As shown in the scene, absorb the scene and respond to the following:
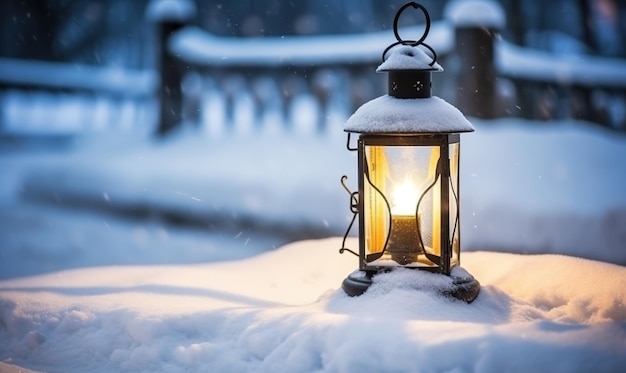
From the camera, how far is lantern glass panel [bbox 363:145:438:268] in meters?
3.59

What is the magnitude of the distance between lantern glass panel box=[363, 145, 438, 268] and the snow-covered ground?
0.15 meters

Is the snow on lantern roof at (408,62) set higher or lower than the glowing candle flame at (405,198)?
higher

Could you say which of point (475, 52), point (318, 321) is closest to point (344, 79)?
point (475, 52)

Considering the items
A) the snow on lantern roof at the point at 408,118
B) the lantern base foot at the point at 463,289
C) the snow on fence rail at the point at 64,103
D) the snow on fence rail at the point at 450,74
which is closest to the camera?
the snow on lantern roof at the point at 408,118

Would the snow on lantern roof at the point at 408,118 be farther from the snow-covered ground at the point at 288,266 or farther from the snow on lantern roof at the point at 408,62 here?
the snow-covered ground at the point at 288,266

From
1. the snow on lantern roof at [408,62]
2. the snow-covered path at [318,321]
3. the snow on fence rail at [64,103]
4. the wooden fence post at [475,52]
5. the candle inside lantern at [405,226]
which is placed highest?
the snow on lantern roof at [408,62]

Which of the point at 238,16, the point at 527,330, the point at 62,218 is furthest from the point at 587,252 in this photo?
the point at 238,16

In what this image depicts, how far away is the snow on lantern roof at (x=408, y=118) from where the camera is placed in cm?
340

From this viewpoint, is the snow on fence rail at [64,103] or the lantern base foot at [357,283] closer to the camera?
the lantern base foot at [357,283]

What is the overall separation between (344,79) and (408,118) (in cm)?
467

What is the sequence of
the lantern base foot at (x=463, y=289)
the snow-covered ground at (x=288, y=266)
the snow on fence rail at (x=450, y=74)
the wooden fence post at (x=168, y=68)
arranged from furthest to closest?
the wooden fence post at (x=168, y=68) < the snow on fence rail at (x=450, y=74) < the lantern base foot at (x=463, y=289) < the snow-covered ground at (x=288, y=266)

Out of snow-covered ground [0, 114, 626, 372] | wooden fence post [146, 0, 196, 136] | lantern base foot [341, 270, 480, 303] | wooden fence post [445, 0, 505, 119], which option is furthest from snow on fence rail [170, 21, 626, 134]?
lantern base foot [341, 270, 480, 303]

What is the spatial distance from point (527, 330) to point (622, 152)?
4392mm

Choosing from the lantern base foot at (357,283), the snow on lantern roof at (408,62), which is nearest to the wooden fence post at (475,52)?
the snow on lantern roof at (408,62)
